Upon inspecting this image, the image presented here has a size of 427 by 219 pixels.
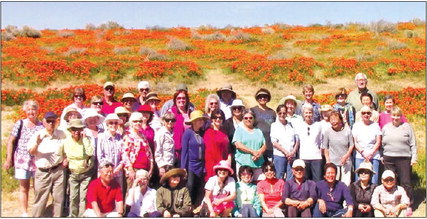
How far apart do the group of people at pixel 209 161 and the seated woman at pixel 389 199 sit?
14 mm

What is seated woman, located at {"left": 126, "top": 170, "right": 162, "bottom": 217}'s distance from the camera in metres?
6.15

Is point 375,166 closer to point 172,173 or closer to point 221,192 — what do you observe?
point 221,192

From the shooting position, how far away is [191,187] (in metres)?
6.72

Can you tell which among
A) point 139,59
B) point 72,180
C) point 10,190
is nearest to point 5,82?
point 139,59

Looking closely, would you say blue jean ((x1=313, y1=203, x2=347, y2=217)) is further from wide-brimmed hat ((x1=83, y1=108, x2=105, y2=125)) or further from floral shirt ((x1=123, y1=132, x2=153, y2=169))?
wide-brimmed hat ((x1=83, y1=108, x2=105, y2=125))

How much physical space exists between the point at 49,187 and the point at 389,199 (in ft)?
15.8

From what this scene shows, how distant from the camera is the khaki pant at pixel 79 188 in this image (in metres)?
6.27

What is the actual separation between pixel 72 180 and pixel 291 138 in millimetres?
3318

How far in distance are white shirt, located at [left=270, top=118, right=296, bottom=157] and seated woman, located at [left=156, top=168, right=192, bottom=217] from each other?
161cm

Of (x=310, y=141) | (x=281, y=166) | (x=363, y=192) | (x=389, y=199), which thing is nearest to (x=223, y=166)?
(x=281, y=166)

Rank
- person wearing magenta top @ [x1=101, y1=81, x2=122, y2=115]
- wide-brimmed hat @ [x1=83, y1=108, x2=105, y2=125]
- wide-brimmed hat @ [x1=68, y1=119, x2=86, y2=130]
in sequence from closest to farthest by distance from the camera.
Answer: wide-brimmed hat @ [x1=68, y1=119, x2=86, y2=130], wide-brimmed hat @ [x1=83, y1=108, x2=105, y2=125], person wearing magenta top @ [x1=101, y1=81, x2=122, y2=115]

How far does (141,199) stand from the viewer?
6.22 metres

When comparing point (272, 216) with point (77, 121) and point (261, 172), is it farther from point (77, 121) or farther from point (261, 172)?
point (77, 121)

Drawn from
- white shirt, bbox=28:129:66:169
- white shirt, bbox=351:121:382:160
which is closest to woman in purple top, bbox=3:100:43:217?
white shirt, bbox=28:129:66:169
